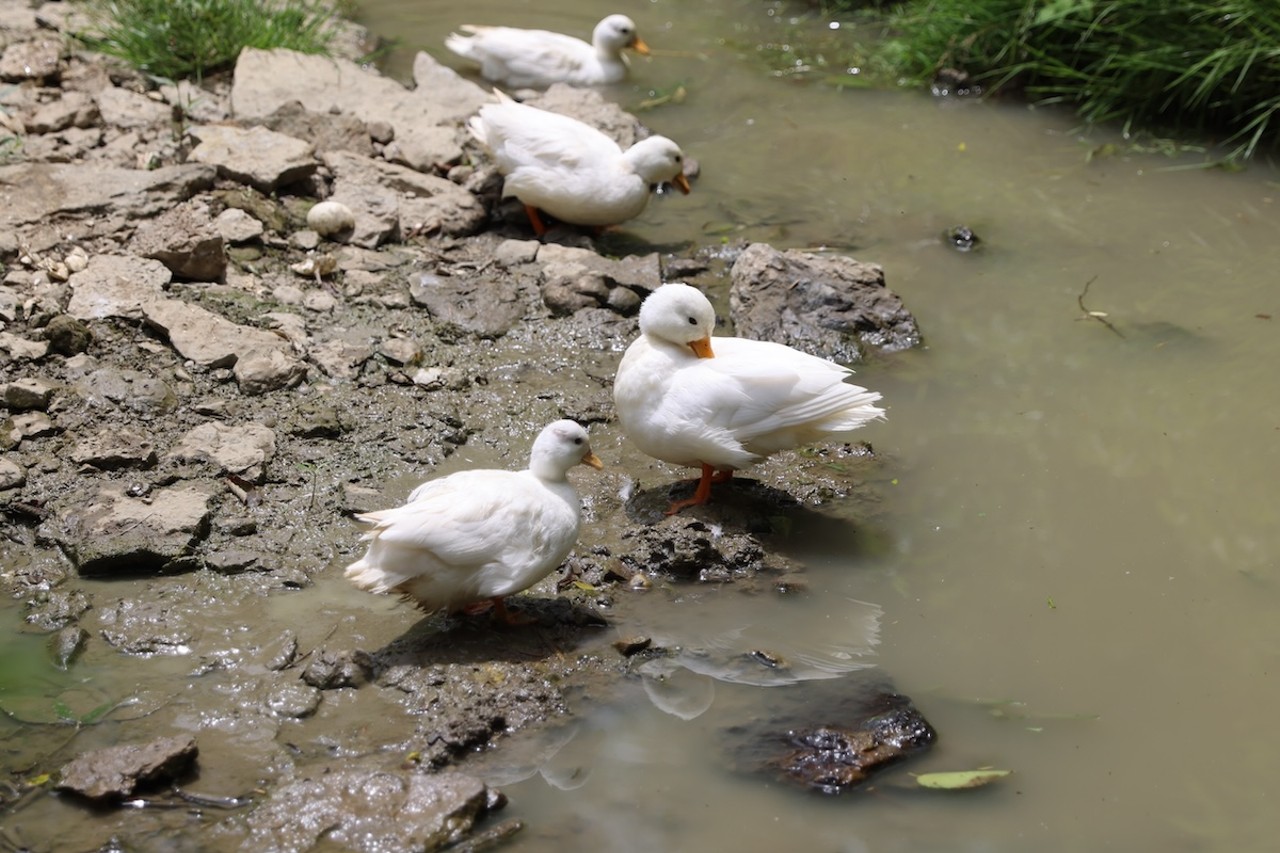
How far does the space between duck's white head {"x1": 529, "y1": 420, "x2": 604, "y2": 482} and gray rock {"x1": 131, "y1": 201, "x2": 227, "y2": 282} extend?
2.45 metres

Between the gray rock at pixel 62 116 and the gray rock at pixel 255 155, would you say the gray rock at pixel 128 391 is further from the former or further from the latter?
the gray rock at pixel 62 116

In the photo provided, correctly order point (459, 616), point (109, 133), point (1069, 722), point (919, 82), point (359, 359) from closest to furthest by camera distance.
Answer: point (1069, 722)
point (459, 616)
point (359, 359)
point (109, 133)
point (919, 82)

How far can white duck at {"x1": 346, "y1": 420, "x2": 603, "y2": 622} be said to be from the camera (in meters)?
3.73

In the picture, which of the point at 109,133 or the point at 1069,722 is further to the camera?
the point at 109,133

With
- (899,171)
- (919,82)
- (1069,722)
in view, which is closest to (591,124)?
(899,171)

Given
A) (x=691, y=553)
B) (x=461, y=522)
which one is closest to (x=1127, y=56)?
(x=691, y=553)

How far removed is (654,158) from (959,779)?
13.0 ft

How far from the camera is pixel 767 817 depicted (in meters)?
3.40

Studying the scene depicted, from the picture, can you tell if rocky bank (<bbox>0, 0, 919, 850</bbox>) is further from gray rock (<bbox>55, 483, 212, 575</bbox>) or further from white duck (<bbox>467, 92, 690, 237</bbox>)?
white duck (<bbox>467, 92, 690, 237</bbox>)

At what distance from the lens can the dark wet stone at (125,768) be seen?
3.23m

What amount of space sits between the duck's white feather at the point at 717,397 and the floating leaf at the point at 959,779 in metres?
1.43

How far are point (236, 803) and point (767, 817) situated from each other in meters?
1.38

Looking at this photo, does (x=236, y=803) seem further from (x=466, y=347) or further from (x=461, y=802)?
(x=466, y=347)

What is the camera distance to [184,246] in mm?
5723
